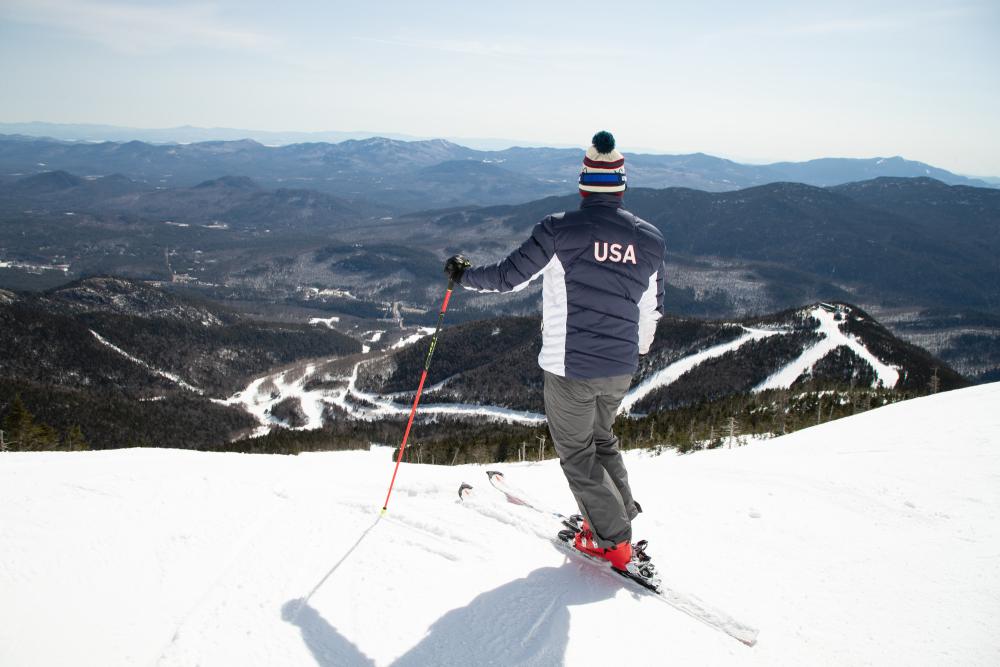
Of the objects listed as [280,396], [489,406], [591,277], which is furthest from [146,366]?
[591,277]

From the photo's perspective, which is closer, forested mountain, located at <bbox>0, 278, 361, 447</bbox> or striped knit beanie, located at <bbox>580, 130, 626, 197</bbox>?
striped knit beanie, located at <bbox>580, 130, 626, 197</bbox>

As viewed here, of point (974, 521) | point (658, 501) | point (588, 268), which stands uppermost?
point (588, 268)

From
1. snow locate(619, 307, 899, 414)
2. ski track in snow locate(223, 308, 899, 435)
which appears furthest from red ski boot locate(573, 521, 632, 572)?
ski track in snow locate(223, 308, 899, 435)

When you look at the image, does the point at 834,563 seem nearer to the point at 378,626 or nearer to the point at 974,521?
the point at 974,521

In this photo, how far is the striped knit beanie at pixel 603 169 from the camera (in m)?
4.57

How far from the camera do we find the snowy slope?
3703 millimetres

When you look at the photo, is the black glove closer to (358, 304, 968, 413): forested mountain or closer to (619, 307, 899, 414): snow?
(358, 304, 968, 413): forested mountain

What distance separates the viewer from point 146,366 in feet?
491

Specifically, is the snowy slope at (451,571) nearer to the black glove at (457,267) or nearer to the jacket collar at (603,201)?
the black glove at (457,267)

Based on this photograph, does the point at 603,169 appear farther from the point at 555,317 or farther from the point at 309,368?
the point at 309,368

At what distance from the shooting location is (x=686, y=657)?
3711 mm

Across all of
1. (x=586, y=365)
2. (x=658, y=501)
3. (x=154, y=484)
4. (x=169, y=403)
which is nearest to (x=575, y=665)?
(x=586, y=365)

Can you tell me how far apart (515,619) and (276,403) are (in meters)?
145

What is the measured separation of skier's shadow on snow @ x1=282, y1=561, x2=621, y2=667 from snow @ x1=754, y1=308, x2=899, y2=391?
294ft
